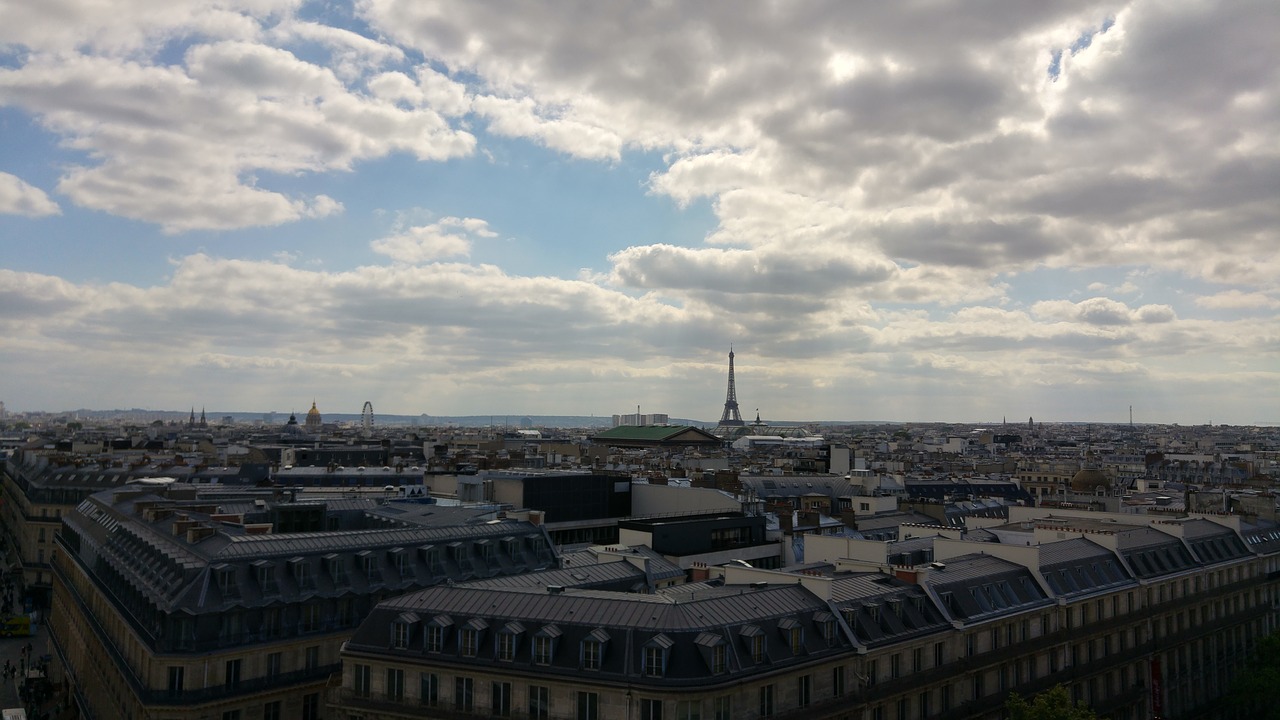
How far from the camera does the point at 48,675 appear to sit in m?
70.8

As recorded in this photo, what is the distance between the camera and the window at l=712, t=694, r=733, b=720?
34750 mm

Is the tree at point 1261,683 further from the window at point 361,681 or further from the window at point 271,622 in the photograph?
the window at point 271,622

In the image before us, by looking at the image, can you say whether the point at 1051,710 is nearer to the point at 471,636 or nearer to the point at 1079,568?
the point at 1079,568

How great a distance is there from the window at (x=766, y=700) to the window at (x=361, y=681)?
49.9ft

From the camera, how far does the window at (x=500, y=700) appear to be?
3669 cm

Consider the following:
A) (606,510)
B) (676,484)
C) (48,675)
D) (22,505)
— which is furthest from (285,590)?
(22,505)

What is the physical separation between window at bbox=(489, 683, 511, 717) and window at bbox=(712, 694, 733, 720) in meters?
7.61

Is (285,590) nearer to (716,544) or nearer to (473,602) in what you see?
(473,602)

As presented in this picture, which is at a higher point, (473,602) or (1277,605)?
(473,602)

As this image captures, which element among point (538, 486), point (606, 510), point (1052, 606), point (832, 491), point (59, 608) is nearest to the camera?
point (1052, 606)

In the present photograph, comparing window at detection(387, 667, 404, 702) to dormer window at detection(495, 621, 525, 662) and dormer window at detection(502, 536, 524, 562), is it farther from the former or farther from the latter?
dormer window at detection(502, 536, 524, 562)

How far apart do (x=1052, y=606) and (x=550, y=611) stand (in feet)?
94.4

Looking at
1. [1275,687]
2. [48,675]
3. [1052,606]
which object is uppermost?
[1052,606]

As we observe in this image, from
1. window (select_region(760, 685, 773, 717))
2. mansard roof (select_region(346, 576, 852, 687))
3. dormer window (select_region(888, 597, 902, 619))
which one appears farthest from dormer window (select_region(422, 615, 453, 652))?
dormer window (select_region(888, 597, 902, 619))
